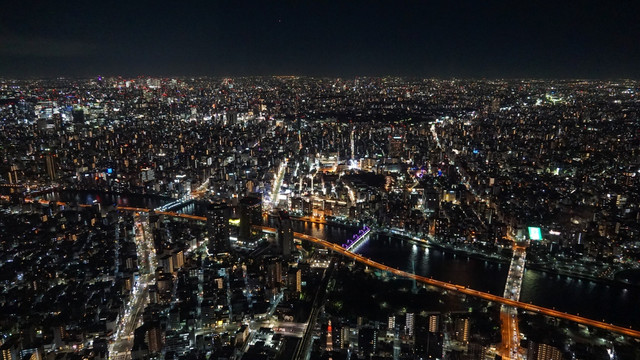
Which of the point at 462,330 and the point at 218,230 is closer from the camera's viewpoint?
the point at 462,330

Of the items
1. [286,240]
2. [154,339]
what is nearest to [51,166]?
[286,240]

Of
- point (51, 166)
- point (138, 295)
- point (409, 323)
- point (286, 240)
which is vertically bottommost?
point (138, 295)

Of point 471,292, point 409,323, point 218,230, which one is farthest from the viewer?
point 218,230

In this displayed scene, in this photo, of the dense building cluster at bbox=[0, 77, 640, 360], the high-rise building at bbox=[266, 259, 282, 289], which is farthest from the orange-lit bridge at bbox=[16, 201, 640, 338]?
the high-rise building at bbox=[266, 259, 282, 289]

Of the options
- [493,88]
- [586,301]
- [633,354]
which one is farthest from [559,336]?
[493,88]

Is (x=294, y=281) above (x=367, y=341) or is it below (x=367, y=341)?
above

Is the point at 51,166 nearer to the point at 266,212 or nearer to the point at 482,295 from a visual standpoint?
the point at 266,212

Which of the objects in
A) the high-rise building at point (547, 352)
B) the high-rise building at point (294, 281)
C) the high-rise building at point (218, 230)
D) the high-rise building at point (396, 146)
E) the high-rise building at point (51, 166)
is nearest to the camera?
the high-rise building at point (547, 352)

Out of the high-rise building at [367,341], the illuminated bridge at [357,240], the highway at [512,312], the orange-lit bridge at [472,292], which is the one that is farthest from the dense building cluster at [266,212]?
the orange-lit bridge at [472,292]

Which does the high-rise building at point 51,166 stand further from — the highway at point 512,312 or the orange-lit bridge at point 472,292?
the highway at point 512,312
